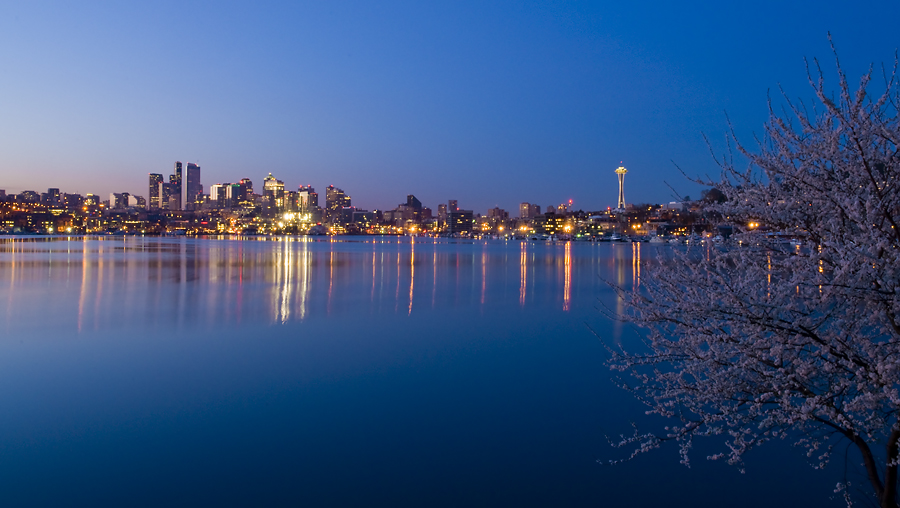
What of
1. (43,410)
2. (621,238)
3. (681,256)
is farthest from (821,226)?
(621,238)

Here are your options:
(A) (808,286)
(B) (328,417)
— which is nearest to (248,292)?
(B) (328,417)

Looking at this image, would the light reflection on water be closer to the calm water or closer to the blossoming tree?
the calm water

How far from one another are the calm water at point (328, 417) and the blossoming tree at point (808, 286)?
2636 millimetres

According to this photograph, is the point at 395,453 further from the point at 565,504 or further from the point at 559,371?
the point at 559,371

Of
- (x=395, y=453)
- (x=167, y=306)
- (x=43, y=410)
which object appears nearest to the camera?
(x=395, y=453)

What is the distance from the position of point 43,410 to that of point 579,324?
1341cm

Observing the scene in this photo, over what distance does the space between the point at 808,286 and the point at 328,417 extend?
6685 millimetres

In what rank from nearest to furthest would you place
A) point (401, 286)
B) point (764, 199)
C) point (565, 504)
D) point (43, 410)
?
point (764, 199) < point (565, 504) < point (43, 410) < point (401, 286)

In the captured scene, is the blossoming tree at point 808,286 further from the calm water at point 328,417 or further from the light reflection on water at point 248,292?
the light reflection on water at point 248,292

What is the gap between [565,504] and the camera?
21.0 feet

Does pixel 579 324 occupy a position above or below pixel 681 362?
below

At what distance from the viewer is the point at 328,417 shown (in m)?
8.87

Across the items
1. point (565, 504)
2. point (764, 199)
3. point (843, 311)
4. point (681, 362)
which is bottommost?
point (565, 504)

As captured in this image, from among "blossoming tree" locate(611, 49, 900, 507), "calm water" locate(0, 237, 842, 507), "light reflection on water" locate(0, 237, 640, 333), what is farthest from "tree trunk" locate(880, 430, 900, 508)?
"light reflection on water" locate(0, 237, 640, 333)
